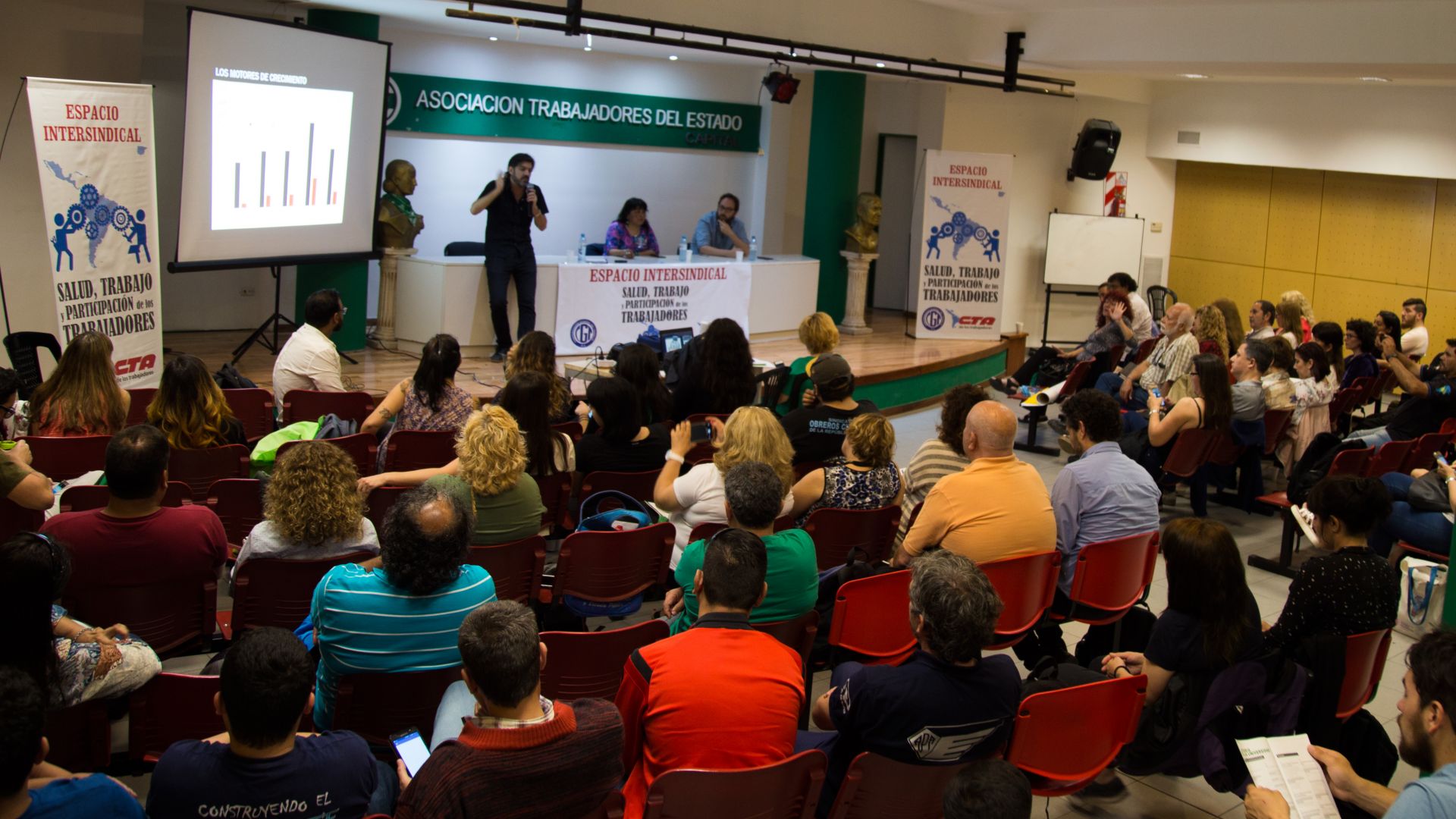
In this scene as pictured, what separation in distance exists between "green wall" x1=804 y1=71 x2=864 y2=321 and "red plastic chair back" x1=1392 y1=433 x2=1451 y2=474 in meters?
6.73

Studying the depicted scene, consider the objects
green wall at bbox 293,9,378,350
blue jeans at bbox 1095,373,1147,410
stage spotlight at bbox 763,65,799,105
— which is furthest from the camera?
stage spotlight at bbox 763,65,799,105

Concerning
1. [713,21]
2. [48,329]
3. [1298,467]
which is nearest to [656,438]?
[1298,467]

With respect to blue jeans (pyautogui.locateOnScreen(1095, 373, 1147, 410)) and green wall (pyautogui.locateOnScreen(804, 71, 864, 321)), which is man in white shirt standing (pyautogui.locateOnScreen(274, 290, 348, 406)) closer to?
blue jeans (pyautogui.locateOnScreen(1095, 373, 1147, 410))

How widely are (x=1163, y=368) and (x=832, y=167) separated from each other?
5.24 metres

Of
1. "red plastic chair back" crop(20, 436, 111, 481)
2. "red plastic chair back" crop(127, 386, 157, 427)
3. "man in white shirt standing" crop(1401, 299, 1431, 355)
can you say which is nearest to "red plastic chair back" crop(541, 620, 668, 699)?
"red plastic chair back" crop(20, 436, 111, 481)

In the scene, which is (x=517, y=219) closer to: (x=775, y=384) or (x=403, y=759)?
(x=775, y=384)

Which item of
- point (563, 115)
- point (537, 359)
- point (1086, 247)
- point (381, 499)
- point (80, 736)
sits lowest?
point (80, 736)

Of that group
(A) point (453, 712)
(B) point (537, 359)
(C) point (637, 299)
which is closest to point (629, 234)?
(C) point (637, 299)

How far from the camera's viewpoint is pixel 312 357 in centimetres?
612

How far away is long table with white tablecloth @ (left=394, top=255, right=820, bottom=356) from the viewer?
376 inches

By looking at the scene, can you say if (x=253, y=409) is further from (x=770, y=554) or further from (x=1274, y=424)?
(x=1274, y=424)

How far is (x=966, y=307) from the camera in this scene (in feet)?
41.3

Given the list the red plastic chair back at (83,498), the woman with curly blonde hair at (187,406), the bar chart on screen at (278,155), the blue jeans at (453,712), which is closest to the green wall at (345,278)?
the bar chart on screen at (278,155)

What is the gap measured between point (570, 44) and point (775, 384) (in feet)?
17.7
